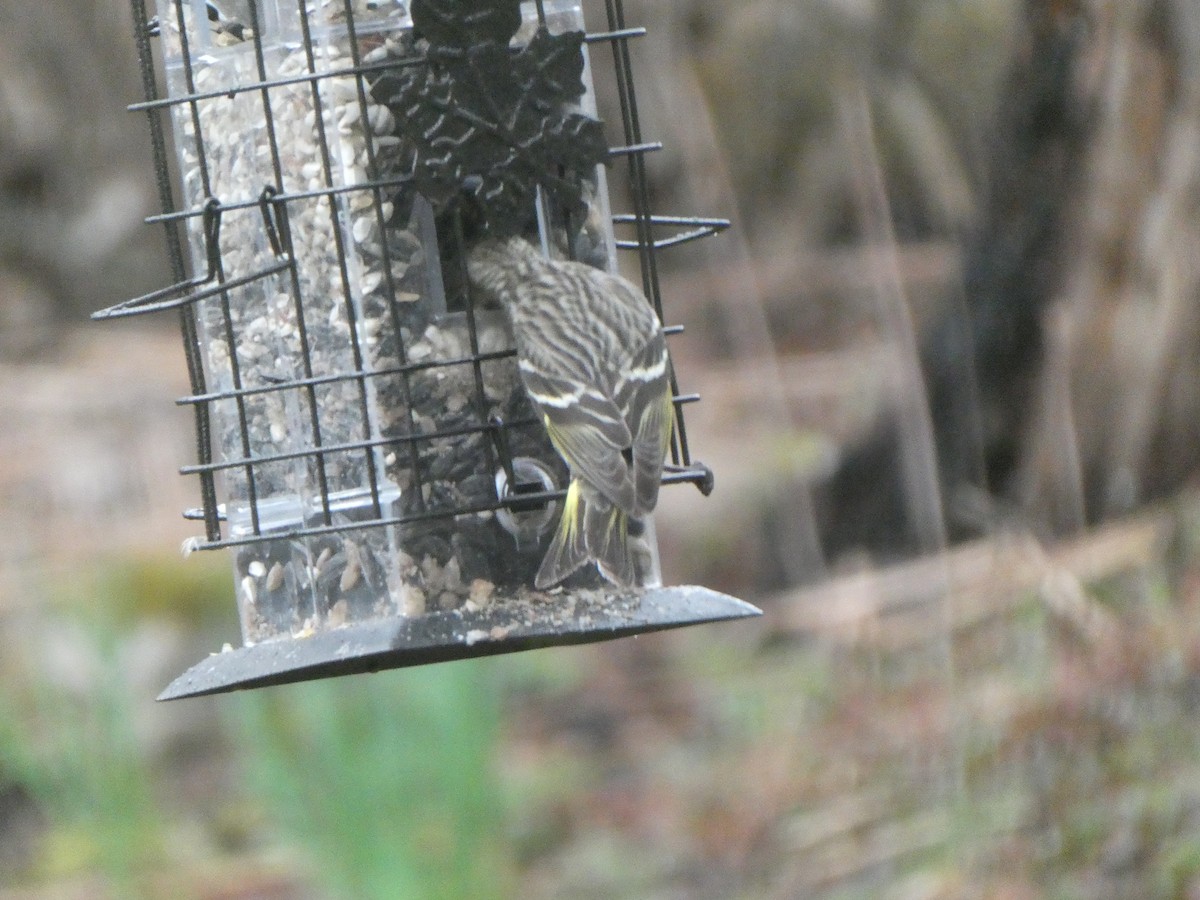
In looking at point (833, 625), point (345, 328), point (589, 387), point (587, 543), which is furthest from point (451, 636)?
point (833, 625)

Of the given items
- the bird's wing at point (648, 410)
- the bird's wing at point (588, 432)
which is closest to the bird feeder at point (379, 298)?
the bird's wing at point (588, 432)

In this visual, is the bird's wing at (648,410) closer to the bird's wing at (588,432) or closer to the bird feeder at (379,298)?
the bird's wing at (588,432)

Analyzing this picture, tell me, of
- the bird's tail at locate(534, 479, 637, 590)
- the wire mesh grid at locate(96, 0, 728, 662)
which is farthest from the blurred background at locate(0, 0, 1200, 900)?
the bird's tail at locate(534, 479, 637, 590)

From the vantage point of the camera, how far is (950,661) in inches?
350

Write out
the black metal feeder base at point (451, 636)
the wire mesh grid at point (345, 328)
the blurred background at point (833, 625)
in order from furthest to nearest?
1. the blurred background at point (833, 625)
2. the wire mesh grid at point (345, 328)
3. the black metal feeder base at point (451, 636)

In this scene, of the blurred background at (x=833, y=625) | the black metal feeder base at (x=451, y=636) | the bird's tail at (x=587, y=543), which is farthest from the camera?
the blurred background at (x=833, y=625)

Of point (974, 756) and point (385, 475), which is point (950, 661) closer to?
point (974, 756)

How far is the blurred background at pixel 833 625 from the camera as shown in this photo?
23.5 feet

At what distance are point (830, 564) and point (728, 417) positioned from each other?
3.54 m

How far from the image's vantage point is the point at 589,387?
191 inches

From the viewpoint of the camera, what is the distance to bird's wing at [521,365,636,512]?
4.75 m

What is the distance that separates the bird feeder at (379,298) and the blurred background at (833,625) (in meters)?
1.85

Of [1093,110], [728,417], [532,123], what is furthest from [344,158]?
[728,417]

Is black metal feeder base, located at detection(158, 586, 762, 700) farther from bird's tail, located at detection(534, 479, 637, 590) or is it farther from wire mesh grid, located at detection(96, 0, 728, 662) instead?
wire mesh grid, located at detection(96, 0, 728, 662)
